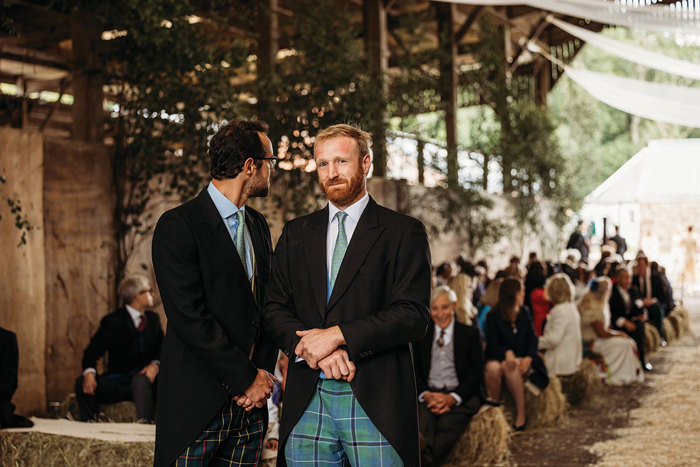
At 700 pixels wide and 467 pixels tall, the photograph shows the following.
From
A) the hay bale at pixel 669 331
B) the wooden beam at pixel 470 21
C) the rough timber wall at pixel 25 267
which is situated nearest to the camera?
the rough timber wall at pixel 25 267

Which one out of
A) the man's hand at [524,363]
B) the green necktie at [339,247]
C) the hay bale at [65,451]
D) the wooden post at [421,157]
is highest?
the wooden post at [421,157]

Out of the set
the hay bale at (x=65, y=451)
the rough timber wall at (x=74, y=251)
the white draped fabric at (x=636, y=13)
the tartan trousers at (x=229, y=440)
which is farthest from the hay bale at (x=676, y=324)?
the tartan trousers at (x=229, y=440)

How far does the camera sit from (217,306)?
88.0 inches

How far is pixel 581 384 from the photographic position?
21.3ft

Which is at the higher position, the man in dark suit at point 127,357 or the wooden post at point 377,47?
the wooden post at point 377,47

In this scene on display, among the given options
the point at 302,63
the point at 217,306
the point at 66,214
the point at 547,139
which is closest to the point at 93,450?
the point at 217,306

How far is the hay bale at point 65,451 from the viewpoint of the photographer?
11.7 ft

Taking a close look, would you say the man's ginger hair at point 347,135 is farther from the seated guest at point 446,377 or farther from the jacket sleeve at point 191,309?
the seated guest at point 446,377

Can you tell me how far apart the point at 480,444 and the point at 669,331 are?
6.41 metres

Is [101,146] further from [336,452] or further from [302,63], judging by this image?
[336,452]

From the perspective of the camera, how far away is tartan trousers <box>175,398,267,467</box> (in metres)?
2.20

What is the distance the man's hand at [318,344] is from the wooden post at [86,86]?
15.5 feet

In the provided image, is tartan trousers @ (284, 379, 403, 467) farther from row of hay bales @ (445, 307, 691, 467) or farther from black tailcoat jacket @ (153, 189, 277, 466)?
row of hay bales @ (445, 307, 691, 467)

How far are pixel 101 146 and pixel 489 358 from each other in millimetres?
3396
